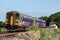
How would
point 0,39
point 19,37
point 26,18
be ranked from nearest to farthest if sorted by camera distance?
point 0,39
point 19,37
point 26,18

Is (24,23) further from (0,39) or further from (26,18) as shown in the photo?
(0,39)

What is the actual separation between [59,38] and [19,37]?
18907 millimetres

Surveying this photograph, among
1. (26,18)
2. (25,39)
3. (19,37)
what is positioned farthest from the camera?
(26,18)

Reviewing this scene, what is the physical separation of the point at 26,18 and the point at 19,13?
186 centimetres

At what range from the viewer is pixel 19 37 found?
11164 millimetres

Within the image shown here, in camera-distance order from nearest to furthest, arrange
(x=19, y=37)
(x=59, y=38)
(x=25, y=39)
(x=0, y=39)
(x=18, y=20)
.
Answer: (x=0, y=39)
(x=19, y=37)
(x=25, y=39)
(x=18, y=20)
(x=59, y=38)

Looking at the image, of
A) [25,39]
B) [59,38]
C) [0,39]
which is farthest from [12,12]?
[0,39]

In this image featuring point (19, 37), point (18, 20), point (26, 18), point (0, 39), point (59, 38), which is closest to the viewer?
point (0, 39)

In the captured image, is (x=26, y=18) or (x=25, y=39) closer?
(x=25, y=39)

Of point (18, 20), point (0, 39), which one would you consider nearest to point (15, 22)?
point (18, 20)

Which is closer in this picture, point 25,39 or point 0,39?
point 0,39

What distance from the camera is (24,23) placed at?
25.6 meters

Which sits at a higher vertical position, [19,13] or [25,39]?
[19,13]

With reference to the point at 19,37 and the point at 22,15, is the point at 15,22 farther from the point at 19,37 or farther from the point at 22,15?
the point at 19,37
